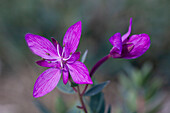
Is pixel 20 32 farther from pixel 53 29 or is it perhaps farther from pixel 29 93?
pixel 29 93

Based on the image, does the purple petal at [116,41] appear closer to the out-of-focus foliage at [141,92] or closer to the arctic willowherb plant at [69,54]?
the arctic willowherb plant at [69,54]

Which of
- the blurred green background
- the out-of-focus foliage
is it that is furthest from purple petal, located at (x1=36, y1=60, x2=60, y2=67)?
the blurred green background

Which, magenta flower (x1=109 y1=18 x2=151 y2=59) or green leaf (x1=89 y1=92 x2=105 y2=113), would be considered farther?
green leaf (x1=89 y1=92 x2=105 y2=113)

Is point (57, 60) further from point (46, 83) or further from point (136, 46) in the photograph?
point (136, 46)

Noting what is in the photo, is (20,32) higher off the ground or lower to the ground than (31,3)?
lower

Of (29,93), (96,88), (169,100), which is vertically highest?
(96,88)

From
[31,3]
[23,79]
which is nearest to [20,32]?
[31,3]

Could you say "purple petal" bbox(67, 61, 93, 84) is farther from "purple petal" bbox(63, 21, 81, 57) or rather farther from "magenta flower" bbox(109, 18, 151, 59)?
"magenta flower" bbox(109, 18, 151, 59)

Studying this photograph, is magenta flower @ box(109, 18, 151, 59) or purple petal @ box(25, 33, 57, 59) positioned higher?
purple petal @ box(25, 33, 57, 59)
